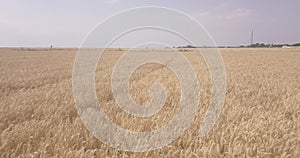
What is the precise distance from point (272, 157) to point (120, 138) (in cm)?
189

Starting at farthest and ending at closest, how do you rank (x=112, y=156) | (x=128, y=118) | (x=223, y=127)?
(x=128, y=118), (x=223, y=127), (x=112, y=156)

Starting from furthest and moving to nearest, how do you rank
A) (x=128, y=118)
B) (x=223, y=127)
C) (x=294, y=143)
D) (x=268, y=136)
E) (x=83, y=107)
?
1. (x=83, y=107)
2. (x=128, y=118)
3. (x=223, y=127)
4. (x=268, y=136)
5. (x=294, y=143)

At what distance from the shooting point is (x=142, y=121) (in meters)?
5.42

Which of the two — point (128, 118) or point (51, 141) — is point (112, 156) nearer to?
point (51, 141)

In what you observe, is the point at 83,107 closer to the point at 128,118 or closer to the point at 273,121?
the point at 128,118

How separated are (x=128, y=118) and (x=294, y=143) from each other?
256 cm

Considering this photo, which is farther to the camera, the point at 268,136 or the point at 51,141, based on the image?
the point at 268,136

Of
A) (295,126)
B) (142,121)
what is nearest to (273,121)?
(295,126)

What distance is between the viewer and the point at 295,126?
17.7 feet

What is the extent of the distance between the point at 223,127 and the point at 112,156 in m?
2.14

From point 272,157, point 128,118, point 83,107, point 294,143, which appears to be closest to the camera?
point 272,157

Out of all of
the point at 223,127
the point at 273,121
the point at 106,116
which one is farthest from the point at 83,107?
the point at 273,121

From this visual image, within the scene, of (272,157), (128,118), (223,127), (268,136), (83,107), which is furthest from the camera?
(83,107)

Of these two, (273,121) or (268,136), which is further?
(273,121)
